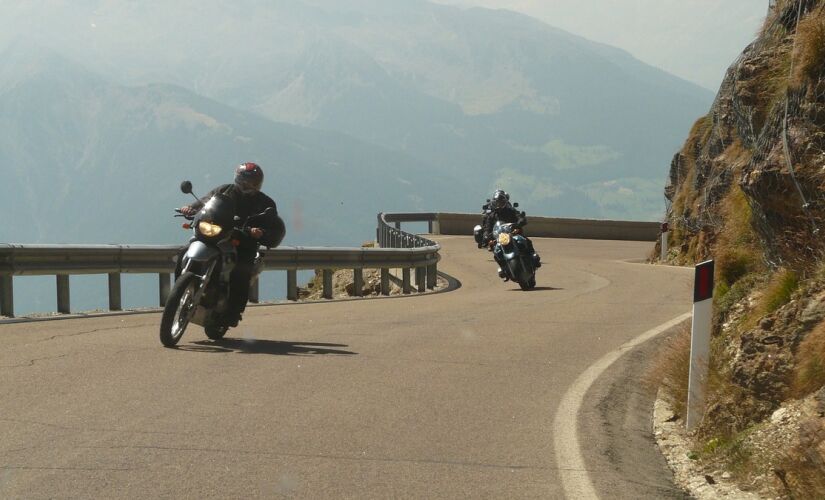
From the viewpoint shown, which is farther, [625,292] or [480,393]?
[625,292]

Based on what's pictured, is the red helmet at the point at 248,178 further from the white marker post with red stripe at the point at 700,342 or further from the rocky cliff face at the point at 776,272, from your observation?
the white marker post with red stripe at the point at 700,342

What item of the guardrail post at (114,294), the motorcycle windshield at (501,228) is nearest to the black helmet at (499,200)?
the motorcycle windshield at (501,228)

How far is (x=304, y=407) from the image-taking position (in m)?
8.20

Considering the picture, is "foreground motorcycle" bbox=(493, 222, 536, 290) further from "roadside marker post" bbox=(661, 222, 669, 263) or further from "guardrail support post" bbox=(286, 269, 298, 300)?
"roadside marker post" bbox=(661, 222, 669, 263)

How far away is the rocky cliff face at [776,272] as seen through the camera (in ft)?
22.2

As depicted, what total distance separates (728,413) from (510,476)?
180 cm

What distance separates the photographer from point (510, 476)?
6523 millimetres

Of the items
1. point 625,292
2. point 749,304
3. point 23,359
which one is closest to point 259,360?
point 23,359

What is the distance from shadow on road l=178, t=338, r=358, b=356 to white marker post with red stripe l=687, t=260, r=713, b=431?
3.80 m

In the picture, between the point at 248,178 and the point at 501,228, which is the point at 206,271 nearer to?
the point at 248,178

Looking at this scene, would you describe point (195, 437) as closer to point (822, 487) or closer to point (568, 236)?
point (822, 487)

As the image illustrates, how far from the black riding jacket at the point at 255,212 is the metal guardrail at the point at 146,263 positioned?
105 centimetres

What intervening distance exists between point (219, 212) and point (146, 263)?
6.54m

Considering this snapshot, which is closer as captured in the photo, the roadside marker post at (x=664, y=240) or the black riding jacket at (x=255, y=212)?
the black riding jacket at (x=255, y=212)
